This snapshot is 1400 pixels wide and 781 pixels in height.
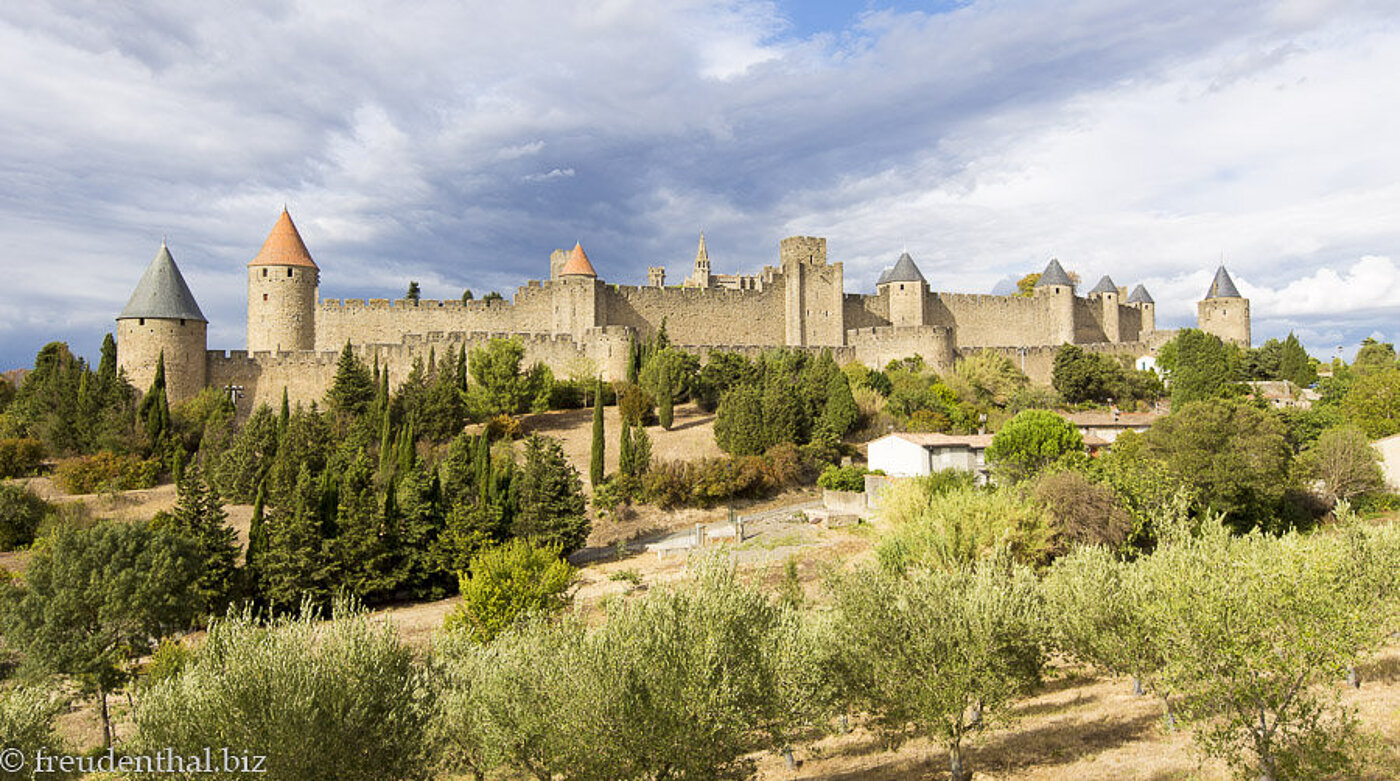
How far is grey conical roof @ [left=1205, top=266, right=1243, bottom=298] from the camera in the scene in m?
52.2

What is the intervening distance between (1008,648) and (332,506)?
1879cm

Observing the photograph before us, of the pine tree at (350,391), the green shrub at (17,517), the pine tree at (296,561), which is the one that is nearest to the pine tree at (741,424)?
the pine tree at (350,391)

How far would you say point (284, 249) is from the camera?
1603 inches

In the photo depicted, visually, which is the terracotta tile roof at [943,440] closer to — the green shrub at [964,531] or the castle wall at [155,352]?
the green shrub at [964,531]

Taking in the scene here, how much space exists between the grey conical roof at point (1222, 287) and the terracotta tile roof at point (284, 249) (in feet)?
160

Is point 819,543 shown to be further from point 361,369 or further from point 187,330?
point 187,330

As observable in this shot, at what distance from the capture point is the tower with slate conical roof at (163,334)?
36.2 m

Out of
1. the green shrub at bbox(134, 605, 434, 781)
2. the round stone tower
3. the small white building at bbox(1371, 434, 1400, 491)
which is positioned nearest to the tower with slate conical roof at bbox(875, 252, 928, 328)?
the small white building at bbox(1371, 434, 1400, 491)

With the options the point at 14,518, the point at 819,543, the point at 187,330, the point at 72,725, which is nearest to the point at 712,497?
the point at 819,543

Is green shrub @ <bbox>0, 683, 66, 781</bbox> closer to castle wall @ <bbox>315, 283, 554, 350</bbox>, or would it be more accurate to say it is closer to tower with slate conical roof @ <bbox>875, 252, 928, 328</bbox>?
castle wall @ <bbox>315, 283, 554, 350</bbox>

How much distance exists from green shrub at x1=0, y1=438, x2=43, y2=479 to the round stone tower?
10.3 m

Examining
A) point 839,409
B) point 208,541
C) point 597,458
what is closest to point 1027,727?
point 208,541

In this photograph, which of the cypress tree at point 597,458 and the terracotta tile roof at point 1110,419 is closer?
the cypress tree at point 597,458

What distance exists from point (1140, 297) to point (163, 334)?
54005 mm
